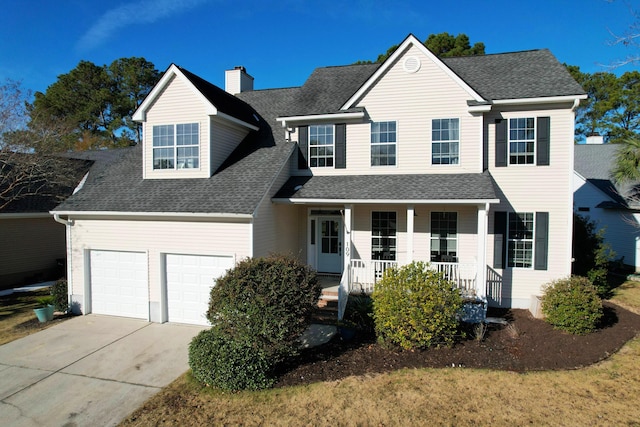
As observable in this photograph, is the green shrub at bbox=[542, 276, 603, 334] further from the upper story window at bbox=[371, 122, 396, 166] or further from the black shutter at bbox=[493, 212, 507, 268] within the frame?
the upper story window at bbox=[371, 122, 396, 166]

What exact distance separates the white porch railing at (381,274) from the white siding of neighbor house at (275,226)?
7.83ft

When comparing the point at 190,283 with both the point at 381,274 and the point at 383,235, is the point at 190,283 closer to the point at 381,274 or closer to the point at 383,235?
the point at 381,274

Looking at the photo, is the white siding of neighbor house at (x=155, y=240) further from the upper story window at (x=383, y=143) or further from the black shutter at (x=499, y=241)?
the black shutter at (x=499, y=241)

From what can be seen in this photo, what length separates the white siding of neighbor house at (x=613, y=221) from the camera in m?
17.4

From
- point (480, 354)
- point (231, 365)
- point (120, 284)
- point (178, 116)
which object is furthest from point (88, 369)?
point (480, 354)

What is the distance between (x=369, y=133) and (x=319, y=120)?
1.89 m

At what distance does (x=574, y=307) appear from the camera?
29.1 ft

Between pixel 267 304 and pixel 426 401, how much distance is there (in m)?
3.37

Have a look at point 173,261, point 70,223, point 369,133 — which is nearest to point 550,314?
point 369,133

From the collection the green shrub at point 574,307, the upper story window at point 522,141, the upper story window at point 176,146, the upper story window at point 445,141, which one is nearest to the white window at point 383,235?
the upper story window at point 445,141

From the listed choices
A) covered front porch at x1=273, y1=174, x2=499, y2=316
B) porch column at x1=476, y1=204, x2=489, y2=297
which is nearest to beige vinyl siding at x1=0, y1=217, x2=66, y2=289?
covered front porch at x1=273, y1=174, x2=499, y2=316

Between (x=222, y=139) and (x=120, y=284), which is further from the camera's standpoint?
(x=222, y=139)

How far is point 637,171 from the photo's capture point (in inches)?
557

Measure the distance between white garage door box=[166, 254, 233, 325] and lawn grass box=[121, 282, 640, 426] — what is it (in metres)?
3.29
